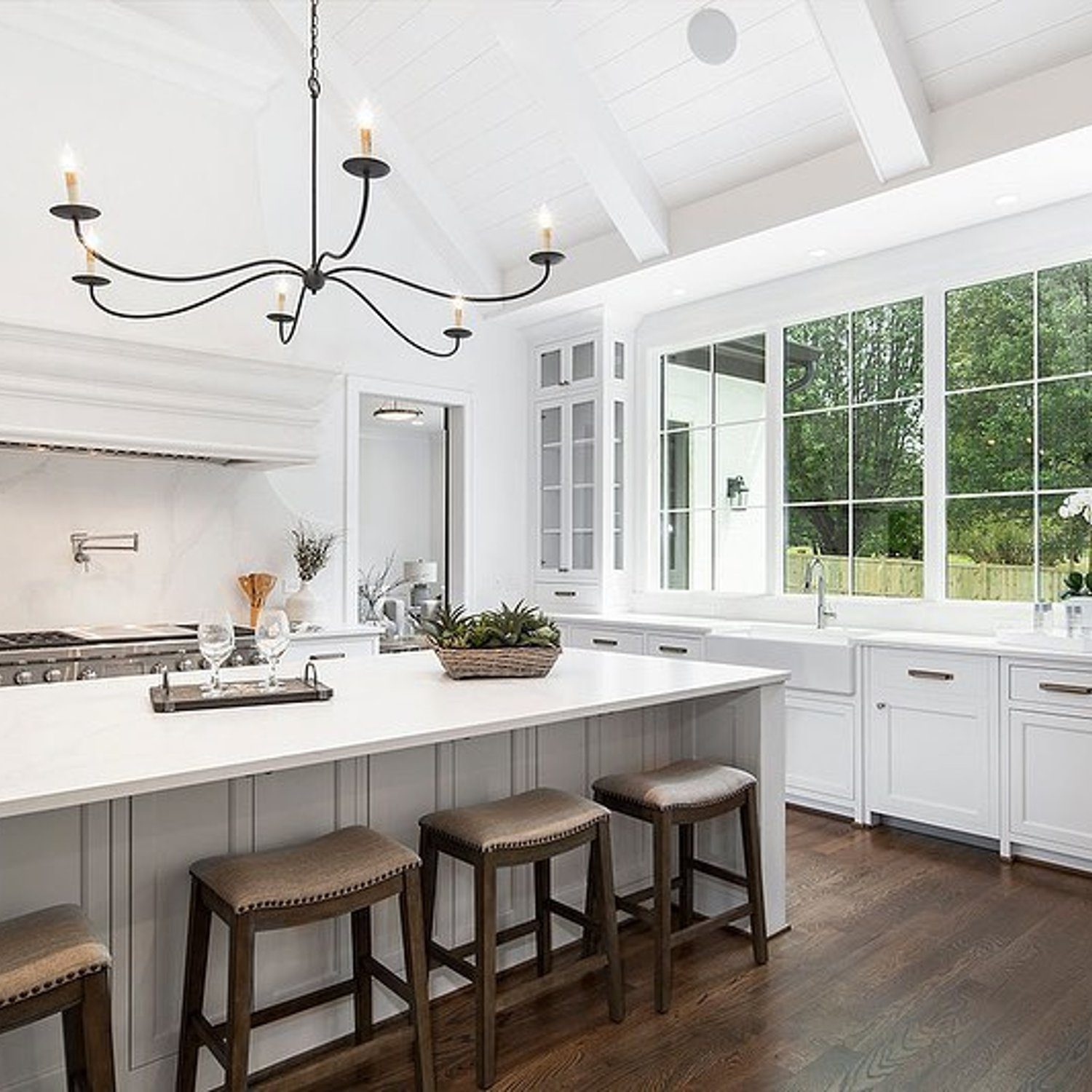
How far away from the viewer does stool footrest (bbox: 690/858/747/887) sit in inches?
112

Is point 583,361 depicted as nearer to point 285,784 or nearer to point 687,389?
point 687,389

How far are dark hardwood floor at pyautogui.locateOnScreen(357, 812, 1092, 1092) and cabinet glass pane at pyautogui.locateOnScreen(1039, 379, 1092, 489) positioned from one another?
Result: 1748 millimetres

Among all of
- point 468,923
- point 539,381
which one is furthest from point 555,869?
point 539,381

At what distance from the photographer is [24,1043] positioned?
6.11 feet

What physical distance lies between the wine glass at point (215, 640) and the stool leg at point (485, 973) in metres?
0.82

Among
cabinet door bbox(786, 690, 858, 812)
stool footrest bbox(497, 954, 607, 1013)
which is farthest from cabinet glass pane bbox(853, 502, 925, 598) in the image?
stool footrest bbox(497, 954, 607, 1013)

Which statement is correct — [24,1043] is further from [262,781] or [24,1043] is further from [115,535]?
[115,535]

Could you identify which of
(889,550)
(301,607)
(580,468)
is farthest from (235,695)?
(580,468)

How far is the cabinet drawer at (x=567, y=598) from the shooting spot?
5.65m

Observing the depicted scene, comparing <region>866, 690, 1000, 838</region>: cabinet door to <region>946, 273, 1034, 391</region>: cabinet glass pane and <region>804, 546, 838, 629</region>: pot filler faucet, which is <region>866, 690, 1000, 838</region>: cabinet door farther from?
<region>946, 273, 1034, 391</region>: cabinet glass pane

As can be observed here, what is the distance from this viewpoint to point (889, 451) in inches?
184

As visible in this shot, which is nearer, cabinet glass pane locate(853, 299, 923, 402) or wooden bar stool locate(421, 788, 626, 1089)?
wooden bar stool locate(421, 788, 626, 1089)

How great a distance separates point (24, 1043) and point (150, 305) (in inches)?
117

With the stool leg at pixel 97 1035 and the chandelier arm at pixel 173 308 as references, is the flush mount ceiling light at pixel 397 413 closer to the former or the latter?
the chandelier arm at pixel 173 308
